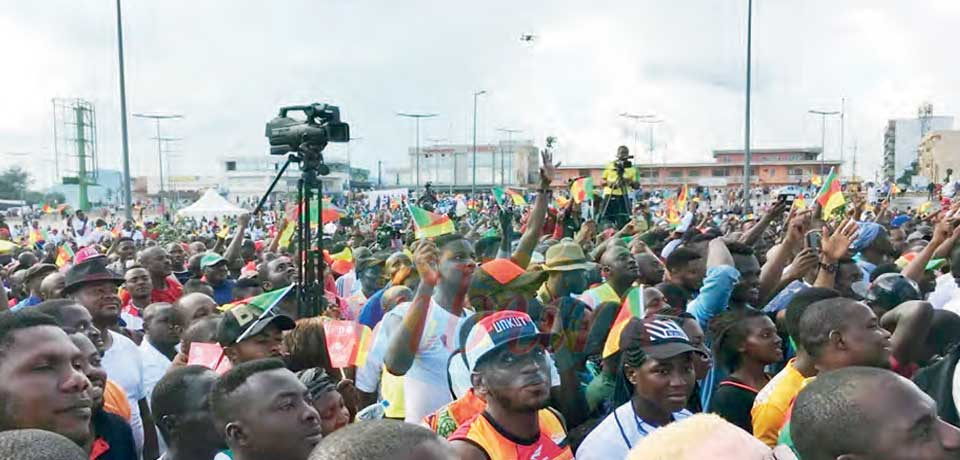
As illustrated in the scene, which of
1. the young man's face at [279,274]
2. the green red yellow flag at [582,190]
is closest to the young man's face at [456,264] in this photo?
the young man's face at [279,274]

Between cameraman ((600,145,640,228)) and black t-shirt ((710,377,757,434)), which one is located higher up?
cameraman ((600,145,640,228))

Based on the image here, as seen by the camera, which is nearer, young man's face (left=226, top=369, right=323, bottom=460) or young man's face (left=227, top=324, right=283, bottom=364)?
young man's face (left=226, top=369, right=323, bottom=460)

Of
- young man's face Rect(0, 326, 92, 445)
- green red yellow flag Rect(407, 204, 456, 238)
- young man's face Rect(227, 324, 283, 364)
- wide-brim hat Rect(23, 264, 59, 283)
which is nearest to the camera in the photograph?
young man's face Rect(0, 326, 92, 445)

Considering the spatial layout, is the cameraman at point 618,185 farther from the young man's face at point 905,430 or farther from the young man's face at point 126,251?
the young man's face at point 905,430

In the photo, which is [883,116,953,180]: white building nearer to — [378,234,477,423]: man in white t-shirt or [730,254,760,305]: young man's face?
[730,254,760,305]: young man's face

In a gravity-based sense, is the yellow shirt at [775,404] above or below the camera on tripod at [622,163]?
below

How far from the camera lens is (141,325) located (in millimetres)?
6602

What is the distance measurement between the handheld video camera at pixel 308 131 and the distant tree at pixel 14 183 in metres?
86.7

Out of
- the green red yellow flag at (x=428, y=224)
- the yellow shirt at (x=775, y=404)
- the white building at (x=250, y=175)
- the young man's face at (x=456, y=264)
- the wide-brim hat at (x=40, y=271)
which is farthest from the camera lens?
the white building at (x=250, y=175)

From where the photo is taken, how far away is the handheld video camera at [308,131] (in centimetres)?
539

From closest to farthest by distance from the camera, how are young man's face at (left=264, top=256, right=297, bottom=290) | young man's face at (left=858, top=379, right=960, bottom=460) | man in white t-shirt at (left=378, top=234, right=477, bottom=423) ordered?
1. young man's face at (left=858, top=379, right=960, bottom=460)
2. man in white t-shirt at (left=378, top=234, right=477, bottom=423)
3. young man's face at (left=264, top=256, right=297, bottom=290)

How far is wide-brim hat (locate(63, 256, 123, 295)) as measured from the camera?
538cm

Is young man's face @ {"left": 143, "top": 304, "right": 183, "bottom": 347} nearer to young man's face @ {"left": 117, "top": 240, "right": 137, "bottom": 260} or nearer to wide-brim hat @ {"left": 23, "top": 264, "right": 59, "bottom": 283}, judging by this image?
wide-brim hat @ {"left": 23, "top": 264, "right": 59, "bottom": 283}

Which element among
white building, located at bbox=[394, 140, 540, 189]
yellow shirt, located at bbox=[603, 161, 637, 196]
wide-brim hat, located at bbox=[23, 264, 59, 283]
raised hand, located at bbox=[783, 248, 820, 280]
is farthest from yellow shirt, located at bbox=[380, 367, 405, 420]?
white building, located at bbox=[394, 140, 540, 189]
